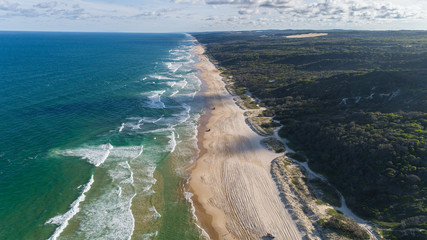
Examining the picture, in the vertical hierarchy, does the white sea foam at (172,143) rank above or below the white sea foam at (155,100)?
below

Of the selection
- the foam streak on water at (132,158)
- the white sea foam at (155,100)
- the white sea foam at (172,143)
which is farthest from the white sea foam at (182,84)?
the white sea foam at (172,143)

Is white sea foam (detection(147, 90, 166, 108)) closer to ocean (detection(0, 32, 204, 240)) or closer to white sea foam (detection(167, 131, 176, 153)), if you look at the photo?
ocean (detection(0, 32, 204, 240))

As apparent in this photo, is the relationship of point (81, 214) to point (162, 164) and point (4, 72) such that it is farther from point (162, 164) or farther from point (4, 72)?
point (4, 72)

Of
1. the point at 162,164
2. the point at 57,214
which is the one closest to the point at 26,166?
the point at 57,214

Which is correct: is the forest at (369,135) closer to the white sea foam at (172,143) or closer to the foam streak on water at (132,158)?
the foam streak on water at (132,158)

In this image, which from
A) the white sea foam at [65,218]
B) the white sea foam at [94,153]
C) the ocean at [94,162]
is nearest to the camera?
the white sea foam at [65,218]

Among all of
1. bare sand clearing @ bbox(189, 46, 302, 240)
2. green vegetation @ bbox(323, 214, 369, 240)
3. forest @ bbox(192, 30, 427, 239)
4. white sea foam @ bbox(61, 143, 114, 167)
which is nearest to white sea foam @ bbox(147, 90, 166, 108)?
bare sand clearing @ bbox(189, 46, 302, 240)

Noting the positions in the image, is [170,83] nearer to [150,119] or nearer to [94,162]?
[150,119]
